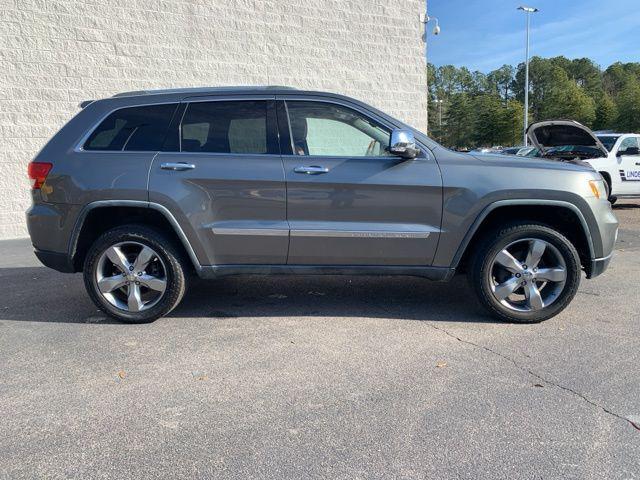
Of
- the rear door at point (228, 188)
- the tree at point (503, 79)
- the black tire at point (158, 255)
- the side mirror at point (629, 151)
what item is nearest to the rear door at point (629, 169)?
the side mirror at point (629, 151)

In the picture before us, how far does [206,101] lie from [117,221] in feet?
4.31

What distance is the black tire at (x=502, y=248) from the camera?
4117 mm

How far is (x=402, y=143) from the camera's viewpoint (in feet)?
12.6

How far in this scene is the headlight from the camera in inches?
164

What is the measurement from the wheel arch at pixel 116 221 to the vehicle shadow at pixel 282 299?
2.15ft

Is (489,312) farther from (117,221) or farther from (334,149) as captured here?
(117,221)

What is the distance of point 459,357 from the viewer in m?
3.59

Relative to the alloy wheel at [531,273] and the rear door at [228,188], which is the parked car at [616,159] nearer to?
the alloy wheel at [531,273]

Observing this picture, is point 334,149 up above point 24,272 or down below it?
above

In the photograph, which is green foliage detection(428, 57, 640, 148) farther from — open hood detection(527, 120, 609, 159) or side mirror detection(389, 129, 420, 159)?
side mirror detection(389, 129, 420, 159)

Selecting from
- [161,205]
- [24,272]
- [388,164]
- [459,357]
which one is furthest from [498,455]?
[24,272]

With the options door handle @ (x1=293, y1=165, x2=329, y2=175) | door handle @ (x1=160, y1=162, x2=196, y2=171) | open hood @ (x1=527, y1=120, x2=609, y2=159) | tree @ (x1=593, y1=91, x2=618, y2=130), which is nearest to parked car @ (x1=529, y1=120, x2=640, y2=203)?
open hood @ (x1=527, y1=120, x2=609, y2=159)

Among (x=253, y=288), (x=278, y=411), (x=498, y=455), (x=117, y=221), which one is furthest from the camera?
(x=253, y=288)

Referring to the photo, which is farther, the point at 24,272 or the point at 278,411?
the point at 24,272
